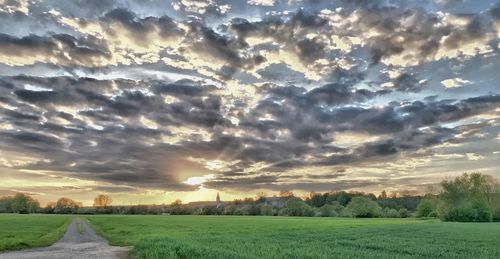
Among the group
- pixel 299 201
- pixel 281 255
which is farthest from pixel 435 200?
pixel 281 255

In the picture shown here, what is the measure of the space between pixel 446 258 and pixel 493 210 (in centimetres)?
11895

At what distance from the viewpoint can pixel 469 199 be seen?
124812 mm

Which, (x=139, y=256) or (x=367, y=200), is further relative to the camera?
(x=367, y=200)

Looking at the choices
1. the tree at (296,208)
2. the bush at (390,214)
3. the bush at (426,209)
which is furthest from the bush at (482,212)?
the tree at (296,208)

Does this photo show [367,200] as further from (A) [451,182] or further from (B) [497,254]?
(B) [497,254]

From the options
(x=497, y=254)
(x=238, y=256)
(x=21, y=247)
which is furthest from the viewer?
(x=21, y=247)

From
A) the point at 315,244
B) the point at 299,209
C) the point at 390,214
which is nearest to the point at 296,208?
the point at 299,209

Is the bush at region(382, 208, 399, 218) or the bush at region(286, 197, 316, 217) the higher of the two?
the bush at region(286, 197, 316, 217)

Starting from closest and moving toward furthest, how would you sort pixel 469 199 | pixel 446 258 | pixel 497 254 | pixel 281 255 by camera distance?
pixel 281 255 → pixel 446 258 → pixel 497 254 → pixel 469 199

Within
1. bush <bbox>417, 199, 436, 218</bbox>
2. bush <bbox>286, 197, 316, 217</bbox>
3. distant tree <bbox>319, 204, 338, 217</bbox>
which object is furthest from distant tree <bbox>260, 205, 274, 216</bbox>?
bush <bbox>417, 199, 436, 218</bbox>

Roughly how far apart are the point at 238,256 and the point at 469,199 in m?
122

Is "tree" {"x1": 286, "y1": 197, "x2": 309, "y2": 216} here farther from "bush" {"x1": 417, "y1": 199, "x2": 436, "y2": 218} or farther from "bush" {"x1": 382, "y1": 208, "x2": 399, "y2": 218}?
"bush" {"x1": 417, "y1": 199, "x2": 436, "y2": 218}

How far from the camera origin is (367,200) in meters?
181

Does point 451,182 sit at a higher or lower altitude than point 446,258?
higher
